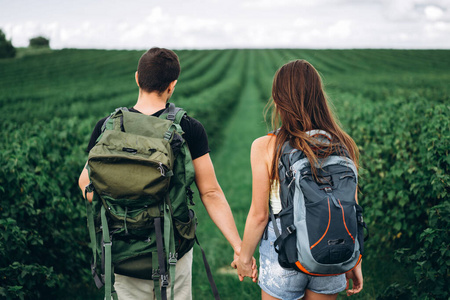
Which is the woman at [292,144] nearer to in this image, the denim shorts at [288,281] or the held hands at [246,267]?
the denim shorts at [288,281]

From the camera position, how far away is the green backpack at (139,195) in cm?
180

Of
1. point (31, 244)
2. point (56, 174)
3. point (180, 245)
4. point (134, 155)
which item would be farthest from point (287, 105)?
point (56, 174)

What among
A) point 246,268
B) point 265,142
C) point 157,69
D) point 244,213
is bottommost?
point 244,213

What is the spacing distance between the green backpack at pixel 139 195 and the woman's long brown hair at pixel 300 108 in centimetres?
52

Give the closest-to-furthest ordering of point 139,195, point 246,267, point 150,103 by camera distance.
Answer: point 139,195, point 150,103, point 246,267

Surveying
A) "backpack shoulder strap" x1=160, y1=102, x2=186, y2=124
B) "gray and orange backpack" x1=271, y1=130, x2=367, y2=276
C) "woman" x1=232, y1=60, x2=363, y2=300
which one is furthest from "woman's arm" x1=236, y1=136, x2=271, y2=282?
"backpack shoulder strap" x1=160, y1=102, x2=186, y2=124

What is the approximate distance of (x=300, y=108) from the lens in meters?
1.93

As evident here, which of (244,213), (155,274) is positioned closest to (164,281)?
(155,274)

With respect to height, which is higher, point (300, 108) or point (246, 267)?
point (300, 108)

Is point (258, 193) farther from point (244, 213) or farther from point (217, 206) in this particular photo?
point (244, 213)

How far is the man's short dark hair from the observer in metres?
1.97

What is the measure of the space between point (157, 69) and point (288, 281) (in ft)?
4.18

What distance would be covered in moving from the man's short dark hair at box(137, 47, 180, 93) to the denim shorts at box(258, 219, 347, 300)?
945mm

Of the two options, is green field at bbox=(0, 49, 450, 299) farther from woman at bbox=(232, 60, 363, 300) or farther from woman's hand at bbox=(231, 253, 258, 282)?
woman's hand at bbox=(231, 253, 258, 282)
